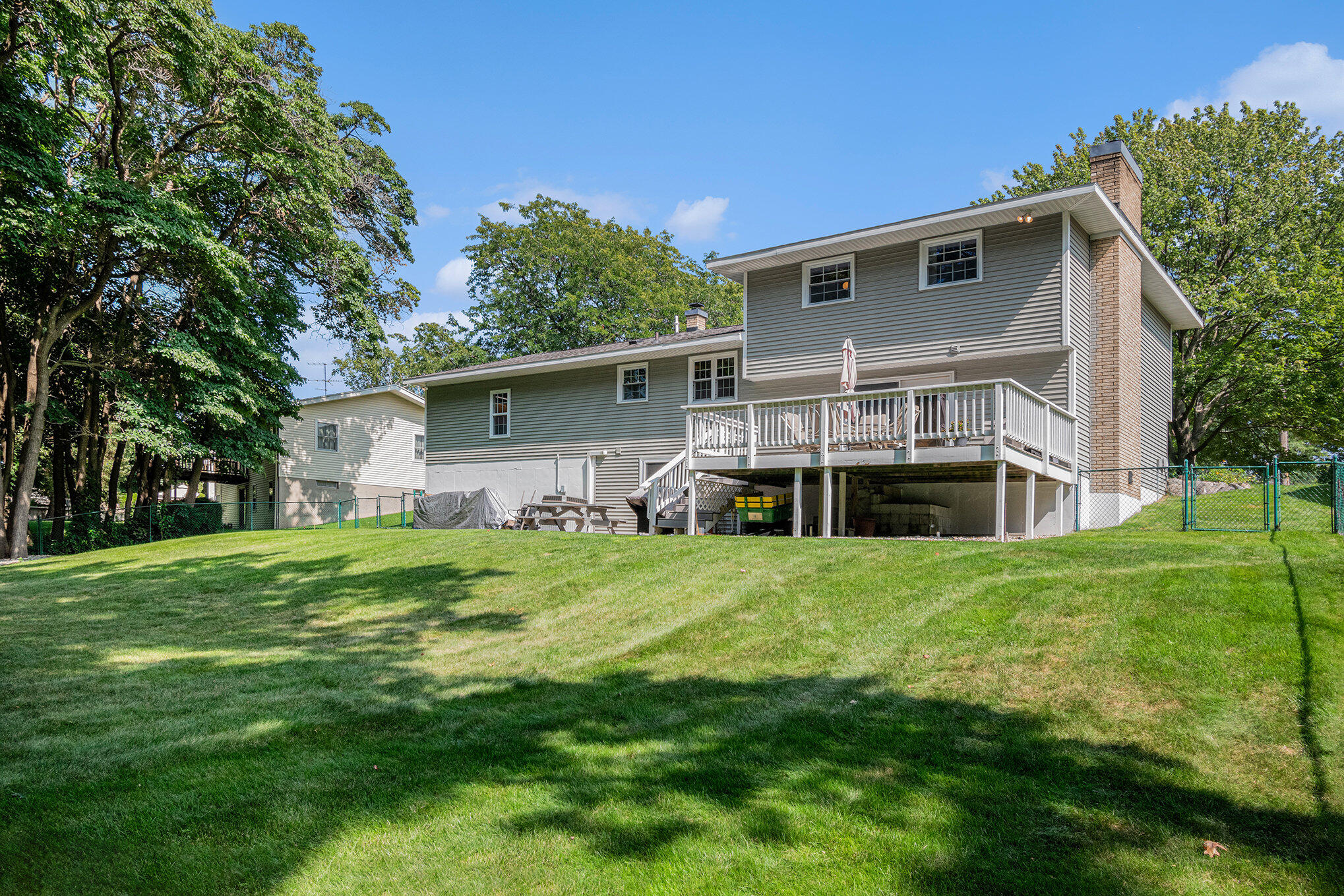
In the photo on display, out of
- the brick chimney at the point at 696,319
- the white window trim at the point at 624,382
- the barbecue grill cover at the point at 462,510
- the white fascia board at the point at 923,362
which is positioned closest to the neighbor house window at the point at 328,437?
the barbecue grill cover at the point at 462,510

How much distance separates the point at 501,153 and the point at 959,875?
19.9 m

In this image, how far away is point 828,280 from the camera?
56.2ft

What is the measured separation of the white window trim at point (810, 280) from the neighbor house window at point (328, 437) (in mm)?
21527

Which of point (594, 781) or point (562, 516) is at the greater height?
point (562, 516)

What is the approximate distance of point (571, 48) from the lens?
16.8 m

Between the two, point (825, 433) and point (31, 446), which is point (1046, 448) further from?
point (31, 446)

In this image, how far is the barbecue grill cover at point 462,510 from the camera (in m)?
21.6

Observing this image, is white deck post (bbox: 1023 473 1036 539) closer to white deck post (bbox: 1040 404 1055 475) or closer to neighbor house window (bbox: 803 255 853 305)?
white deck post (bbox: 1040 404 1055 475)

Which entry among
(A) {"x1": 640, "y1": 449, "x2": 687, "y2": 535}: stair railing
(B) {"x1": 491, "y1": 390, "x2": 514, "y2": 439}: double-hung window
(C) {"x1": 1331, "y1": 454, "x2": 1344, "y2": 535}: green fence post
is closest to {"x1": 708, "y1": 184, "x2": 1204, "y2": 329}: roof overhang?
(A) {"x1": 640, "y1": 449, "x2": 687, "y2": 535}: stair railing

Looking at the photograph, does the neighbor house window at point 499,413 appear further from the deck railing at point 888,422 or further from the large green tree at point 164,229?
the deck railing at point 888,422

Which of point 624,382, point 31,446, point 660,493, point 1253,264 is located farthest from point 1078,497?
point 31,446

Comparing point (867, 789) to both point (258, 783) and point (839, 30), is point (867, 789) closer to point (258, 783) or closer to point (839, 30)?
point (258, 783)

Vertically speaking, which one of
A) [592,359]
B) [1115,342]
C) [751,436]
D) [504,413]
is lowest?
[751,436]

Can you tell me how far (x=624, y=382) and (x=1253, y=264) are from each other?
21818mm
